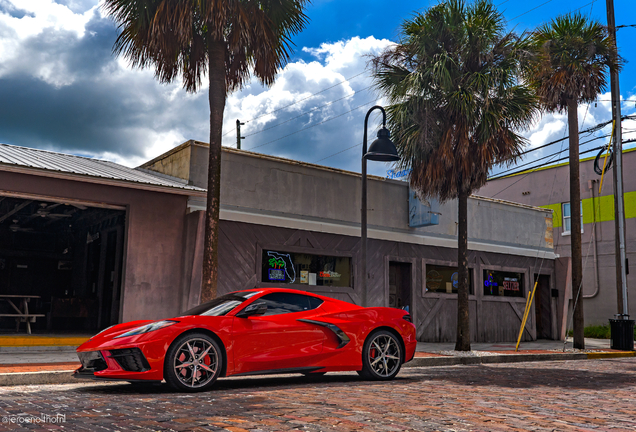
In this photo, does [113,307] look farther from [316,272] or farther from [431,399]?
[431,399]

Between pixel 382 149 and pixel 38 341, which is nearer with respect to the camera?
pixel 38 341

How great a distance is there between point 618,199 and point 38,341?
1649 centimetres

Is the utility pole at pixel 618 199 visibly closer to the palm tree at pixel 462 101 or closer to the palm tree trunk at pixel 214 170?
the palm tree at pixel 462 101

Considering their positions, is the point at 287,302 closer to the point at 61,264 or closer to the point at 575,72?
the point at 575,72

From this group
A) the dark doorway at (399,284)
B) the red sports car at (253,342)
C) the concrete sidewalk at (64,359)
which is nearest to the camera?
the red sports car at (253,342)

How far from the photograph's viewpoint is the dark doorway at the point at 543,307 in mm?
21500

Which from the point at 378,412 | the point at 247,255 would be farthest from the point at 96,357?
the point at 247,255

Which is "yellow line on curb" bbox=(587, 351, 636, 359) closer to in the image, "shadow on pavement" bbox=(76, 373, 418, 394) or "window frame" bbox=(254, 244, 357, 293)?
"window frame" bbox=(254, 244, 357, 293)

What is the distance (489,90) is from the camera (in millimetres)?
13531

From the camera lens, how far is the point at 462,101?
43.2 feet

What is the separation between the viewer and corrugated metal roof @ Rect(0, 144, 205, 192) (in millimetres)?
11203

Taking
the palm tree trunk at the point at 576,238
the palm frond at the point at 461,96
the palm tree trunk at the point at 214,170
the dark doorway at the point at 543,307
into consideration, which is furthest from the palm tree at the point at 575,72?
the palm tree trunk at the point at 214,170

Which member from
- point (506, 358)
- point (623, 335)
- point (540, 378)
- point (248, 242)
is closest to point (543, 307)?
point (623, 335)

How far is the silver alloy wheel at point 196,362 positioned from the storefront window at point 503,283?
47.4 feet
